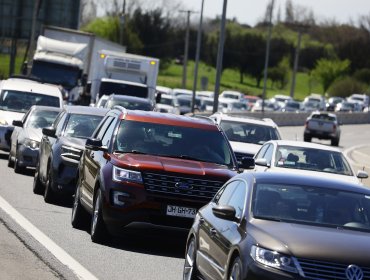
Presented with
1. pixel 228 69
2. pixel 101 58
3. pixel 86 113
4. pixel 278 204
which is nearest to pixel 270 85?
pixel 228 69

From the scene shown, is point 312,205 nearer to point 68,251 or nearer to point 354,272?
point 354,272

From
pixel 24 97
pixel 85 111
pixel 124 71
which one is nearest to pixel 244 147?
pixel 85 111

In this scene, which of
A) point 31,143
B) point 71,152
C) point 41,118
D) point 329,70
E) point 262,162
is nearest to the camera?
point 71,152

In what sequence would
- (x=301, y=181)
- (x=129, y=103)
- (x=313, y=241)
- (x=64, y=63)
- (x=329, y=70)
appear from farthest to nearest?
(x=329, y=70) < (x=64, y=63) < (x=129, y=103) < (x=301, y=181) < (x=313, y=241)

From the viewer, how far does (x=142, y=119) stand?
1633cm

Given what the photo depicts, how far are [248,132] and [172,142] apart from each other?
12.2 meters

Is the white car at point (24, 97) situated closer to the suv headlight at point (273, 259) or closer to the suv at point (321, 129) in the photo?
the suv headlight at point (273, 259)

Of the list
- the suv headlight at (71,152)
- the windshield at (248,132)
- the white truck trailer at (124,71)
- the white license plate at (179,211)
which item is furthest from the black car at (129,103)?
the white license plate at (179,211)

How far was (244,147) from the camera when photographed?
26.8 m

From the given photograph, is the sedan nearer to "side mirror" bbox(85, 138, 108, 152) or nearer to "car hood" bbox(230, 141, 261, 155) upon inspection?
"car hood" bbox(230, 141, 261, 155)

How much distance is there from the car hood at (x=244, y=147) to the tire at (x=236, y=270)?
16090mm

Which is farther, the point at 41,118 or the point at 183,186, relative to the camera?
the point at 41,118

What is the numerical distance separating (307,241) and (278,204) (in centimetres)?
116

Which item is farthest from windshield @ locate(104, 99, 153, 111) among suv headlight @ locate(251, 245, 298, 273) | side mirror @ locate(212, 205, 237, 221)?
suv headlight @ locate(251, 245, 298, 273)
